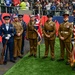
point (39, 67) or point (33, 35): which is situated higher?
point (33, 35)

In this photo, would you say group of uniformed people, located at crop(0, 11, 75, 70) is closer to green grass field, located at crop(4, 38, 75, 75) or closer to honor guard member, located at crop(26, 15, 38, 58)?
honor guard member, located at crop(26, 15, 38, 58)

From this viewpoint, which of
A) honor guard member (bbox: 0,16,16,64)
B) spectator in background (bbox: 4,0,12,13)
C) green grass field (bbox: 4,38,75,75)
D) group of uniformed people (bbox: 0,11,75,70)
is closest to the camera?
green grass field (bbox: 4,38,75,75)

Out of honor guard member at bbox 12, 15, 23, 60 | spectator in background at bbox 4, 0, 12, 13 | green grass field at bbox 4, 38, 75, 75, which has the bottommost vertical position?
green grass field at bbox 4, 38, 75, 75

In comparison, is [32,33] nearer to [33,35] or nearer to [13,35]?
[33,35]

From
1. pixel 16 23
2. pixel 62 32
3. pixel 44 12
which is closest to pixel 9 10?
pixel 44 12

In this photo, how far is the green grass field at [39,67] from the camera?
377 inches

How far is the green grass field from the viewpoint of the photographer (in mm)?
9578

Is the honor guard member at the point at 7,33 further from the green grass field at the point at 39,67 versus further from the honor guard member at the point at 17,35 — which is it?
the green grass field at the point at 39,67

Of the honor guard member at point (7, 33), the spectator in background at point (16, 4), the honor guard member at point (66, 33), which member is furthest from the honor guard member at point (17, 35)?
the spectator in background at point (16, 4)

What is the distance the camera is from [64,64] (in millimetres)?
10438

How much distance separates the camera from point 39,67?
10.2 metres

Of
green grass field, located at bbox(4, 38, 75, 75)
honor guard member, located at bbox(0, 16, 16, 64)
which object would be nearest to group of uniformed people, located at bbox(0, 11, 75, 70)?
honor guard member, located at bbox(0, 16, 16, 64)

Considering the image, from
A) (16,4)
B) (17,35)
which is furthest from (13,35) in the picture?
(16,4)

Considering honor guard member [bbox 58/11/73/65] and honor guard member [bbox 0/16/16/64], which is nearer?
honor guard member [bbox 58/11/73/65]
